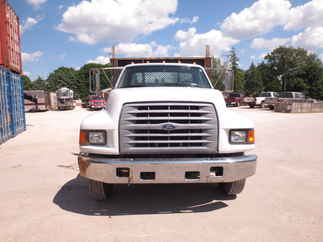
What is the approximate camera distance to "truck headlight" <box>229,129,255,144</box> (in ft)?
10.6

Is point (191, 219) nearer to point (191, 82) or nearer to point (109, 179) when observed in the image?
point (109, 179)

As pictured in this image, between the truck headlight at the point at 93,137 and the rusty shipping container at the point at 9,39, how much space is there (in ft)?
25.6

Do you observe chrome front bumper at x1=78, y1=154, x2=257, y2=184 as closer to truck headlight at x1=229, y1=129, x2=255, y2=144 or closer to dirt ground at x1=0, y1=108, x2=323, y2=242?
truck headlight at x1=229, y1=129, x2=255, y2=144

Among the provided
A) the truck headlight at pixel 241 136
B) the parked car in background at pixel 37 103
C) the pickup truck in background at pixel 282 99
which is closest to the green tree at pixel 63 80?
the parked car in background at pixel 37 103

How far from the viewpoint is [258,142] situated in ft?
28.1

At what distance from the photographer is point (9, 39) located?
9.61 metres

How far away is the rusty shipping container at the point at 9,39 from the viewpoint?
9086mm

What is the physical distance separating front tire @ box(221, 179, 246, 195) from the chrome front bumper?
584mm

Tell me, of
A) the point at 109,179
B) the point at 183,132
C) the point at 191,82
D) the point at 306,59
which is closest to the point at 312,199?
the point at 183,132

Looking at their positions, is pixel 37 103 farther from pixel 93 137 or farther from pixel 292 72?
pixel 292 72

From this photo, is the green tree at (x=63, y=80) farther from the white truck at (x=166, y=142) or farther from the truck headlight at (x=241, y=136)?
the truck headlight at (x=241, y=136)

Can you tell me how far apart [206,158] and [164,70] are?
7.06ft

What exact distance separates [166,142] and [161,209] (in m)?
1.02

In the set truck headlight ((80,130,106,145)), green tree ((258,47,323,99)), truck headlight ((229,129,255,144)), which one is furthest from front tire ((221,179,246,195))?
green tree ((258,47,323,99))
